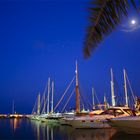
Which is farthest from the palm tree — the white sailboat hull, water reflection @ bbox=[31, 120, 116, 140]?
water reflection @ bbox=[31, 120, 116, 140]

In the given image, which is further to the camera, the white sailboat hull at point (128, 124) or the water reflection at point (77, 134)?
the water reflection at point (77, 134)

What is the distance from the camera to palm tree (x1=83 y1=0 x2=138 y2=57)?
13.8ft

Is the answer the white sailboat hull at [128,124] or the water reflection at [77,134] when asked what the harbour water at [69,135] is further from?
the white sailboat hull at [128,124]

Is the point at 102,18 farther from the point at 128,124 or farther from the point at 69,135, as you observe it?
the point at 69,135

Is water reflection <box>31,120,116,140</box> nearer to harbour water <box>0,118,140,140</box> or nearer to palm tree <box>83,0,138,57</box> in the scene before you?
harbour water <box>0,118,140,140</box>

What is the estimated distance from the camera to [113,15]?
14.3 feet

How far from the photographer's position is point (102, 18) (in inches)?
172

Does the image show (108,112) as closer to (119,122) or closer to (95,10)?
(119,122)

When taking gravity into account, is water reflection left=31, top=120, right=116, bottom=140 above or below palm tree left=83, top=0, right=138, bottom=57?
below

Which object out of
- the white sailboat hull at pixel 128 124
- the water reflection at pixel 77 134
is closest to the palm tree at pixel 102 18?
the white sailboat hull at pixel 128 124

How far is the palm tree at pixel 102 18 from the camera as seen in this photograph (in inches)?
165

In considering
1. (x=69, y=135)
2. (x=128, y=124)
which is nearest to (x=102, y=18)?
(x=128, y=124)

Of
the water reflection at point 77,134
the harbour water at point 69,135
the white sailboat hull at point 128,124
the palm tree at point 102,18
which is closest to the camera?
the palm tree at point 102,18

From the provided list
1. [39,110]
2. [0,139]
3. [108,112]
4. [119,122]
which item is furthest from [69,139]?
Answer: [39,110]
